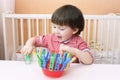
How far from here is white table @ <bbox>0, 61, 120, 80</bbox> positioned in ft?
2.48

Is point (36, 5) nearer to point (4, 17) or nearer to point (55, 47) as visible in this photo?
point (4, 17)

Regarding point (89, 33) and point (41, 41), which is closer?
point (41, 41)

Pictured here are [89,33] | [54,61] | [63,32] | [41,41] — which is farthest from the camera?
[89,33]

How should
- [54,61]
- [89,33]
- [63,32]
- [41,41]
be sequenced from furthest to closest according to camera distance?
[89,33] < [41,41] < [63,32] < [54,61]

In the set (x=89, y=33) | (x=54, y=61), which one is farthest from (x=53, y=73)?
(x=89, y=33)

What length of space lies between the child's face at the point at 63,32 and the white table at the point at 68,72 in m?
0.17

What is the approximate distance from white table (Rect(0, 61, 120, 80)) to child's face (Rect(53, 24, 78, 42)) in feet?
0.56

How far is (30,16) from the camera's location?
1602mm

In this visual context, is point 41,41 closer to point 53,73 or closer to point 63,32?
point 63,32

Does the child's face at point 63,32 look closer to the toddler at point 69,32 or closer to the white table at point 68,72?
the toddler at point 69,32

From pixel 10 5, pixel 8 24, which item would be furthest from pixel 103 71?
pixel 10 5

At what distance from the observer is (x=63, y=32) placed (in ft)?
3.18

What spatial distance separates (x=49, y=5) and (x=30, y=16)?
1.36 feet

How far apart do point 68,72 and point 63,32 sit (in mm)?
231
